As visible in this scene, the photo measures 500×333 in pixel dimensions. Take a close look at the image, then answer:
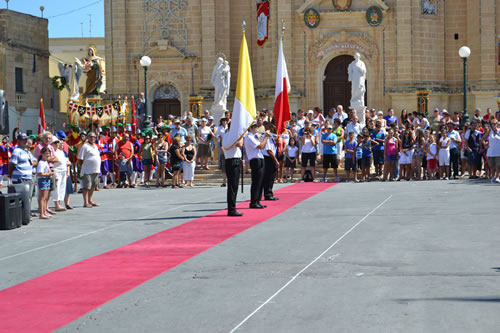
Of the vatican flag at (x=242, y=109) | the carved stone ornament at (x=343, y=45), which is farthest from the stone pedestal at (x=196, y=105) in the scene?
the vatican flag at (x=242, y=109)

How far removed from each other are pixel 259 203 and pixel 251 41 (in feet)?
72.6

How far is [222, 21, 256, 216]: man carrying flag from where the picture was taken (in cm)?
1678

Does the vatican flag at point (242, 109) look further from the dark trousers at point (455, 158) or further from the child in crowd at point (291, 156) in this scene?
the dark trousers at point (455, 158)

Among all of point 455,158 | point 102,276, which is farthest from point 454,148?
point 102,276

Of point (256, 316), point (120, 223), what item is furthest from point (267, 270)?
point (120, 223)

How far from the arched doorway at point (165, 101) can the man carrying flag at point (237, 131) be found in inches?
858

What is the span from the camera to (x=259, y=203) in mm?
18500

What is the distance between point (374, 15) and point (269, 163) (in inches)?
772

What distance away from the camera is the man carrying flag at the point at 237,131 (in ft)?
55.1

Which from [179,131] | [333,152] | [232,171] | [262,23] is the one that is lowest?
[232,171]

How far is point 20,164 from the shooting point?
17.5m

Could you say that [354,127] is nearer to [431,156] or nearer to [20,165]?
[431,156]

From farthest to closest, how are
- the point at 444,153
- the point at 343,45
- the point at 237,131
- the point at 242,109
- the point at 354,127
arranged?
the point at 343,45 → the point at 354,127 → the point at 444,153 → the point at 242,109 → the point at 237,131

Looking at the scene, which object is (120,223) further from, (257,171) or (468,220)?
(468,220)
